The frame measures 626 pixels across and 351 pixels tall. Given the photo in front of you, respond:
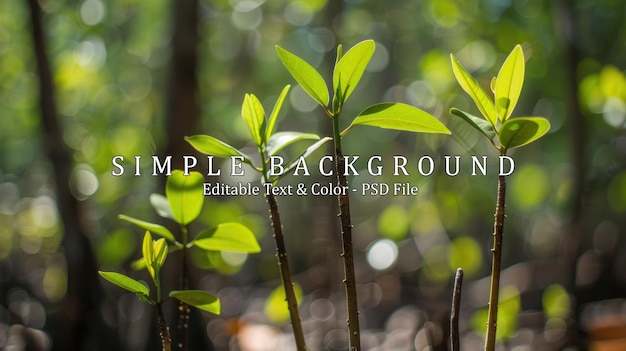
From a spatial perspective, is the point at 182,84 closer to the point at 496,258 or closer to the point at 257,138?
the point at 257,138

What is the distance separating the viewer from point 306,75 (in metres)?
0.36

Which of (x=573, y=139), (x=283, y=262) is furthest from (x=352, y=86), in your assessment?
(x=573, y=139)

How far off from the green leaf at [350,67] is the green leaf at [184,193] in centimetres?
12

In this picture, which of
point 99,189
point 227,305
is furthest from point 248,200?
point 99,189

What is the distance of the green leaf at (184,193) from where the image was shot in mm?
415

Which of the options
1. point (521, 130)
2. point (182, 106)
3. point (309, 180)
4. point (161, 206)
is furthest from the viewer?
Result: point (309, 180)

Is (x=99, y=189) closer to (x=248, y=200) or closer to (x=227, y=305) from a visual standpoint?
(x=227, y=305)

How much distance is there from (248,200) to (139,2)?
3.37ft

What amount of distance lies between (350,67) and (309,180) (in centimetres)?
219

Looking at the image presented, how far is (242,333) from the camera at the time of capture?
1.34 m

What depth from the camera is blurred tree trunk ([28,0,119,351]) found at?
97 centimetres

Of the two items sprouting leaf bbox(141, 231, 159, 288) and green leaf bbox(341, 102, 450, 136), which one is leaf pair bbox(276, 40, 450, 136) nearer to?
green leaf bbox(341, 102, 450, 136)

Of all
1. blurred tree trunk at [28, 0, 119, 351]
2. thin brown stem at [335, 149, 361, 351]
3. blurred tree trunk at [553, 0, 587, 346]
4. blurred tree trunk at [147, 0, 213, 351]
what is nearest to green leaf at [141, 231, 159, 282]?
thin brown stem at [335, 149, 361, 351]

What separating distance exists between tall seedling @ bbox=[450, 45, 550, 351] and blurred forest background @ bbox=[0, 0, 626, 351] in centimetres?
27
